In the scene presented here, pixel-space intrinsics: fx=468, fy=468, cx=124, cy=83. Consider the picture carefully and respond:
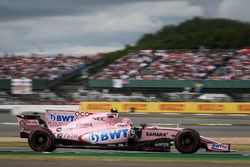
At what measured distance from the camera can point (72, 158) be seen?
1076 centimetres

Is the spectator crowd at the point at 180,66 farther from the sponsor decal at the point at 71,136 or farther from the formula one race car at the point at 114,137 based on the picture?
the sponsor decal at the point at 71,136

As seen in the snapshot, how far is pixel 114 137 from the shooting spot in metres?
11.6

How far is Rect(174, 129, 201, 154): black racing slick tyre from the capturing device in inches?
448

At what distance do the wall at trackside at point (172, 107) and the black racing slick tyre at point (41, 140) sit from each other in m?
19.9

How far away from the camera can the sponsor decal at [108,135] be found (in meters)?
11.6

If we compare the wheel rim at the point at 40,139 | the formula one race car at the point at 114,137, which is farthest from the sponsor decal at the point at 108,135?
the wheel rim at the point at 40,139

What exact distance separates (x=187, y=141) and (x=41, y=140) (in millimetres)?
3646

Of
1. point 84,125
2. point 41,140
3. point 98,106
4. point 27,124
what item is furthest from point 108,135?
point 98,106

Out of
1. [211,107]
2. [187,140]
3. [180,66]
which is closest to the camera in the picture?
[187,140]

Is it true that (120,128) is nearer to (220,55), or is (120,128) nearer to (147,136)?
(147,136)

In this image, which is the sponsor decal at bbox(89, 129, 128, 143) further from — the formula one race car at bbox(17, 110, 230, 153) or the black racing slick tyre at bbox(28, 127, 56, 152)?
the black racing slick tyre at bbox(28, 127, 56, 152)

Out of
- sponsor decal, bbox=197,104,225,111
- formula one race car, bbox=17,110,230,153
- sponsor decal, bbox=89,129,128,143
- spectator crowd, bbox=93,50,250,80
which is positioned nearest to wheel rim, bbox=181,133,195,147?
formula one race car, bbox=17,110,230,153

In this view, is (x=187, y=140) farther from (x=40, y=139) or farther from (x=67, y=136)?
(x=40, y=139)

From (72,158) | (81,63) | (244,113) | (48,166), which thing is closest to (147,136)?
(72,158)
